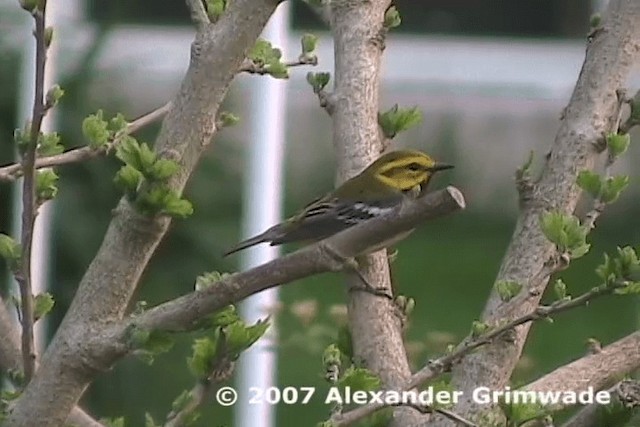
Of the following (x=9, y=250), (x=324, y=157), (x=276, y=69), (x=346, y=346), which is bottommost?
(x=324, y=157)

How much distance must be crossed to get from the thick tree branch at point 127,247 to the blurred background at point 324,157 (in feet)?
2.94

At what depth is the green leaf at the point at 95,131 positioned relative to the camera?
976 mm

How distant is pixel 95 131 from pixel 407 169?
22.4 inches

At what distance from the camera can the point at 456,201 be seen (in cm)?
80

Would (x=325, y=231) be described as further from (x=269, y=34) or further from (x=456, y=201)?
(x=269, y=34)

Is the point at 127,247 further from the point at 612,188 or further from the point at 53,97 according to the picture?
the point at 612,188

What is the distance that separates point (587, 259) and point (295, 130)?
1337 mm

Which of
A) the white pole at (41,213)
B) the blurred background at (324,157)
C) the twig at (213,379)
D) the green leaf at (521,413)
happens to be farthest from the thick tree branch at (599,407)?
the white pole at (41,213)

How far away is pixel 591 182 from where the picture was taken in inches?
40.1

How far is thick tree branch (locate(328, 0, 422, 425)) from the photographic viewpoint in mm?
1106

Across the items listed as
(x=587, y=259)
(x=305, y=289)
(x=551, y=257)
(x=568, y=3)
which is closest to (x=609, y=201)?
(x=551, y=257)

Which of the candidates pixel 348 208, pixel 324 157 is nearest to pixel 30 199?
pixel 348 208

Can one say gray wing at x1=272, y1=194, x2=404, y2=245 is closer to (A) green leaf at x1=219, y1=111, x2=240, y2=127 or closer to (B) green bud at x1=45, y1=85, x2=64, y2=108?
(A) green leaf at x1=219, y1=111, x2=240, y2=127

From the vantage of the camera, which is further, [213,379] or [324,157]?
[324,157]
